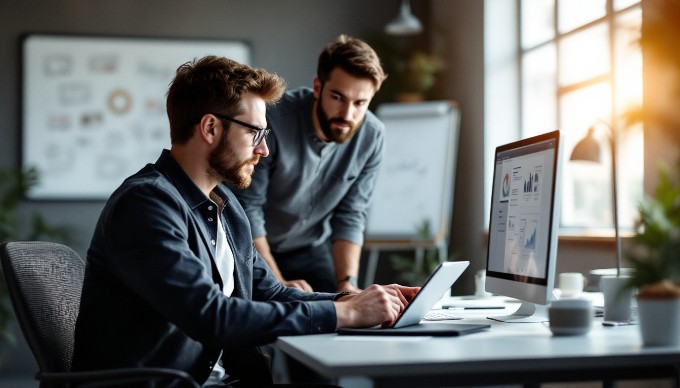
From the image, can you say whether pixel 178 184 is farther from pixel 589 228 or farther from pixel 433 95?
pixel 433 95

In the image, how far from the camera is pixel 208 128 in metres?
1.95

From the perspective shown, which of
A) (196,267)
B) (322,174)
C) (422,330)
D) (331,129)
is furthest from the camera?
(322,174)

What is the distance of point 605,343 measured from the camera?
1.62 m

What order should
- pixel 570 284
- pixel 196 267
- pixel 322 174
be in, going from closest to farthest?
pixel 196 267 < pixel 570 284 < pixel 322 174

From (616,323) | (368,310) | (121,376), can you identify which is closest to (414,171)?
(616,323)

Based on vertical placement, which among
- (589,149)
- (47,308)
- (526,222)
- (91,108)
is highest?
(91,108)

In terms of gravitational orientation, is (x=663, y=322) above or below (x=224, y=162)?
below

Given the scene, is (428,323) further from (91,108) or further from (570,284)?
(91,108)

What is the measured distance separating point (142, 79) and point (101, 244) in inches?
156

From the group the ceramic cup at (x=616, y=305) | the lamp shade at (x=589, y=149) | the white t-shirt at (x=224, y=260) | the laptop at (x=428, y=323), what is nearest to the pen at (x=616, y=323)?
the ceramic cup at (x=616, y=305)

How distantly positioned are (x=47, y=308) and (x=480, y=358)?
95 centimetres

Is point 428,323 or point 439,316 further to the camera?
point 439,316

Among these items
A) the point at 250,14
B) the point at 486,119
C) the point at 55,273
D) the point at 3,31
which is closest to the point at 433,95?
the point at 486,119

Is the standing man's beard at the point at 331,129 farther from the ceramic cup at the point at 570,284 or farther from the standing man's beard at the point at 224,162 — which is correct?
the standing man's beard at the point at 224,162
